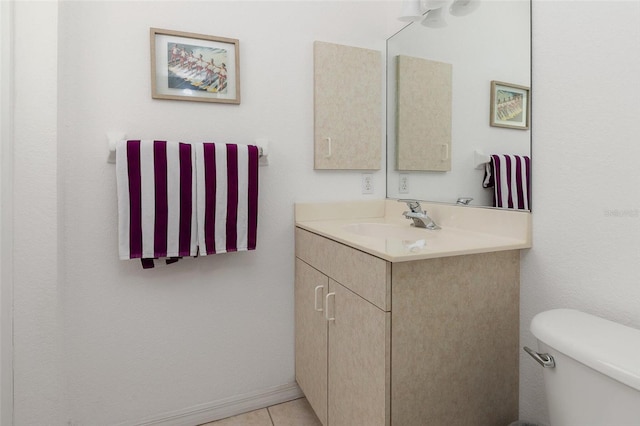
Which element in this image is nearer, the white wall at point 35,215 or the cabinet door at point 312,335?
the white wall at point 35,215

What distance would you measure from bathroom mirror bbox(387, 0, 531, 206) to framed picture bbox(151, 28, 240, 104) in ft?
2.89

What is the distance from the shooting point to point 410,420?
999mm

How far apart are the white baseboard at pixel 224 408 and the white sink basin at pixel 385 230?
2.82ft

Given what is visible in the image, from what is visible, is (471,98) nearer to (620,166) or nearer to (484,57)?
(484,57)

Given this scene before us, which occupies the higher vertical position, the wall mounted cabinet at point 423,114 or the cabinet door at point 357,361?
the wall mounted cabinet at point 423,114

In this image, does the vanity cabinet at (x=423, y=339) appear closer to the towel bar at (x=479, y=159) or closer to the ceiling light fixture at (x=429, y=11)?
the towel bar at (x=479, y=159)

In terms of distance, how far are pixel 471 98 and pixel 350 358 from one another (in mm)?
1108

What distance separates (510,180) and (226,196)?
110cm

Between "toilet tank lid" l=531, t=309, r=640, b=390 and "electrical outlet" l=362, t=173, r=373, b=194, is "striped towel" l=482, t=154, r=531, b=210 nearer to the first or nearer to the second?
"toilet tank lid" l=531, t=309, r=640, b=390

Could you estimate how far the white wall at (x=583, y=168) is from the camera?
0.90 m

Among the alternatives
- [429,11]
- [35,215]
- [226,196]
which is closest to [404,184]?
[429,11]

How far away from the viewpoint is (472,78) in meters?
1.38

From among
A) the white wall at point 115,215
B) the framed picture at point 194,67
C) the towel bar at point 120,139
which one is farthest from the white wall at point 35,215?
the framed picture at point 194,67

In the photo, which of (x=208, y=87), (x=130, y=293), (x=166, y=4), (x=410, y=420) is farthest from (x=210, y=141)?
(x=410, y=420)
